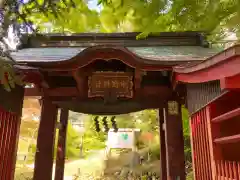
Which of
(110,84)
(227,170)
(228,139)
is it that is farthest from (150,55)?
(227,170)

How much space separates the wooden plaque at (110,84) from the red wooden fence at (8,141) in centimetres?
147

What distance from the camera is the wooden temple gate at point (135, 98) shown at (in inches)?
127

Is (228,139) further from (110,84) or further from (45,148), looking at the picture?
(45,148)

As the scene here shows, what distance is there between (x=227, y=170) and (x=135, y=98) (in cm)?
256

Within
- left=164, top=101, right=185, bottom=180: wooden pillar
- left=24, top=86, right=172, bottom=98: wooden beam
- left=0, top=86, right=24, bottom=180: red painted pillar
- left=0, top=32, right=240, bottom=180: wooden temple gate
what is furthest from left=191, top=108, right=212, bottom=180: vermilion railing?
left=0, top=86, right=24, bottom=180: red painted pillar

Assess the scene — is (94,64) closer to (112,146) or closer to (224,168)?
(224,168)

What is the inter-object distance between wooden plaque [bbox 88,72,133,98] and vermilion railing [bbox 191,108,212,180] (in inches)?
54.7

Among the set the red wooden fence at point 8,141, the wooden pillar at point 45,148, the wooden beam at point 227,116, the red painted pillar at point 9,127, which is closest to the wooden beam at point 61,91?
the wooden pillar at point 45,148

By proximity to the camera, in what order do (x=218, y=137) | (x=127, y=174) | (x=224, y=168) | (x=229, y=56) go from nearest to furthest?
(x=229, y=56) < (x=224, y=168) < (x=218, y=137) < (x=127, y=174)

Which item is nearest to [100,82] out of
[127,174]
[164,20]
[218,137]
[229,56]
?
[164,20]

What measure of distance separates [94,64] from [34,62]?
117 centimetres

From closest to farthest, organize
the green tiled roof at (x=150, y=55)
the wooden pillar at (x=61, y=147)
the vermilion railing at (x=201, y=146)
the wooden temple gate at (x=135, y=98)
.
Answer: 1. the wooden temple gate at (x=135, y=98)
2. the vermilion railing at (x=201, y=146)
3. the green tiled roof at (x=150, y=55)
4. the wooden pillar at (x=61, y=147)

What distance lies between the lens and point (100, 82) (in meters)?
4.84

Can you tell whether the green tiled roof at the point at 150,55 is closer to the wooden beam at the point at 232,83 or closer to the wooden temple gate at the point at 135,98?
the wooden temple gate at the point at 135,98
